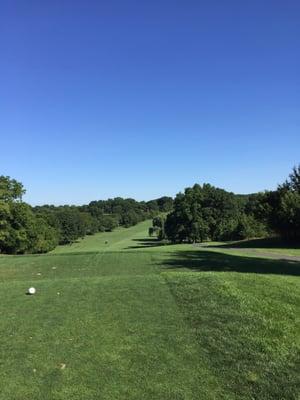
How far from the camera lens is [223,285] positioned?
1102 cm

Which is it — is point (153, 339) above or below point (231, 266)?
below

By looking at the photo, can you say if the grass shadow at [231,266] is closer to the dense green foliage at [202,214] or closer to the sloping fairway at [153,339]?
the sloping fairway at [153,339]

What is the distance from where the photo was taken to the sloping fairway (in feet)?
18.5

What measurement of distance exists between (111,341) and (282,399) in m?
2.93

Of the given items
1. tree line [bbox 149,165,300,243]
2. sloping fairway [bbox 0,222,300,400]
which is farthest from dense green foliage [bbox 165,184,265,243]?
sloping fairway [bbox 0,222,300,400]

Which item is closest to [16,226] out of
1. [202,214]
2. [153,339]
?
[202,214]

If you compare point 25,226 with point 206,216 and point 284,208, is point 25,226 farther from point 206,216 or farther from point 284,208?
point 284,208

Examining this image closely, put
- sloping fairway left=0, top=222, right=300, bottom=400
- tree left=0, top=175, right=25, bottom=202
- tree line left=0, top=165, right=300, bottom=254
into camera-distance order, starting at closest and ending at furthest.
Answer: sloping fairway left=0, top=222, right=300, bottom=400 < tree line left=0, top=165, right=300, bottom=254 < tree left=0, top=175, right=25, bottom=202

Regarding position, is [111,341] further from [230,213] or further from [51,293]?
[230,213]

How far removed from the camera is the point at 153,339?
7359 mm

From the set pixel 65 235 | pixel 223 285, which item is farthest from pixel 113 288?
pixel 65 235

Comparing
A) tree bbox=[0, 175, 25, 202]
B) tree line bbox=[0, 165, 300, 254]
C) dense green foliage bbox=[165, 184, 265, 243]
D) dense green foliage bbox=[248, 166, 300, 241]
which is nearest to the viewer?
dense green foliage bbox=[248, 166, 300, 241]

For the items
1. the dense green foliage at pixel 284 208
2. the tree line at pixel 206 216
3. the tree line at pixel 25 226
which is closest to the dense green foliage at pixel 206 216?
the tree line at pixel 206 216

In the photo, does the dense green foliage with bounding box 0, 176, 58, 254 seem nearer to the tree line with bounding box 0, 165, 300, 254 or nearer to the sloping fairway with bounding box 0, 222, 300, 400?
the tree line with bounding box 0, 165, 300, 254
